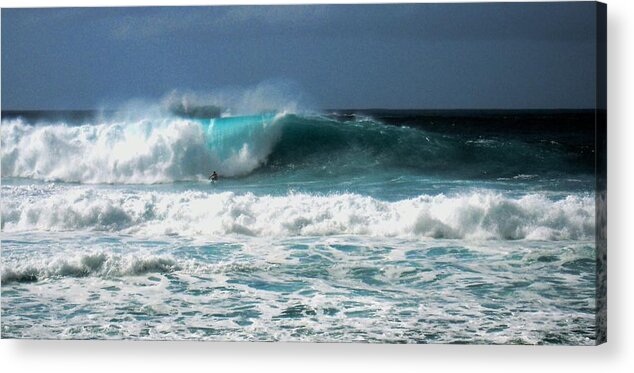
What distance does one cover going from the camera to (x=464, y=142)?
1106cm

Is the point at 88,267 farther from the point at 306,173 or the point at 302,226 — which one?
the point at 306,173

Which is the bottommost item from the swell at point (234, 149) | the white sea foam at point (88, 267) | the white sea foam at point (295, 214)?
the white sea foam at point (88, 267)

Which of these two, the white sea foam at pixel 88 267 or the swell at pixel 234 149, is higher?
the swell at pixel 234 149

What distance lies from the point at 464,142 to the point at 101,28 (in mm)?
2882

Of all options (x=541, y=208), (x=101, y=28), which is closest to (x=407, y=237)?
(x=541, y=208)

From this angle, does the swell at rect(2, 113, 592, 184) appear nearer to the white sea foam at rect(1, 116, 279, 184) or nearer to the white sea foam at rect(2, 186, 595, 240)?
the white sea foam at rect(1, 116, 279, 184)

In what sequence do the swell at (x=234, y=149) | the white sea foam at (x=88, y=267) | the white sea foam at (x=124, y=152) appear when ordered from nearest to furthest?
the swell at (x=234, y=149)
the white sea foam at (x=88, y=267)
the white sea foam at (x=124, y=152)

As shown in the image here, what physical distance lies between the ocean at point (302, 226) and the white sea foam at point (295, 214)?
11mm

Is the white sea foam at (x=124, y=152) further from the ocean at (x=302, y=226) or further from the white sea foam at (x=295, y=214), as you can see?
the white sea foam at (x=295, y=214)

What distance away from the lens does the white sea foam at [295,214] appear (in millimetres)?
10945

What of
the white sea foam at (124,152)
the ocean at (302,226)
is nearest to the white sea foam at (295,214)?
the ocean at (302,226)

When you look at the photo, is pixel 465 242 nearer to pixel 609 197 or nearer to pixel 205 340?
pixel 609 197

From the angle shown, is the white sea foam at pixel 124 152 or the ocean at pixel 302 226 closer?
the ocean at pixel 302 226

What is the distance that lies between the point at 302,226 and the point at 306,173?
0.43 meters
